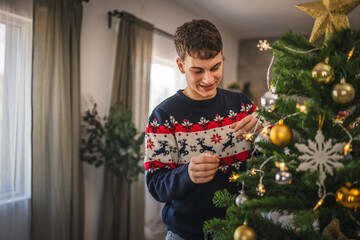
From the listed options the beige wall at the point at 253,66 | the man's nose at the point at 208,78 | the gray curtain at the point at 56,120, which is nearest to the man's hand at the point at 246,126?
the man's nose at the point at 208,78

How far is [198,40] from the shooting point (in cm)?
98

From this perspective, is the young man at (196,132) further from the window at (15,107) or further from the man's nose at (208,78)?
the window at (15,107)

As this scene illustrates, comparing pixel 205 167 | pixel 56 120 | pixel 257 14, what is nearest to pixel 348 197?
pixel 205 167

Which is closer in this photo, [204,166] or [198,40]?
[204,166]

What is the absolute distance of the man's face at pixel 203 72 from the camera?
0.99 meters

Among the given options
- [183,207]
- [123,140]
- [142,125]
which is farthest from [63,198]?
[183,207]

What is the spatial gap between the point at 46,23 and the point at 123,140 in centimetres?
117

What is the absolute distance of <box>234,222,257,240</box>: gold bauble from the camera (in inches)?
25.3

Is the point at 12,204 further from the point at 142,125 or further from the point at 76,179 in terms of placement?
the point at 142,125

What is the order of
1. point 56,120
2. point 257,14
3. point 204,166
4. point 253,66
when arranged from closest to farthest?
point 204,166 → point 56,120 → point 257,14 → point 253,66

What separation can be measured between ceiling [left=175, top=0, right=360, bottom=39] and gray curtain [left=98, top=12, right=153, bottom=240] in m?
1.29

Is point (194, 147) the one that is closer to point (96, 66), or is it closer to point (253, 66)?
point (96, 66)

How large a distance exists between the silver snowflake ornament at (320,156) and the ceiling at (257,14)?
11.0ft

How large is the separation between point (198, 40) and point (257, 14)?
13.0 ft
